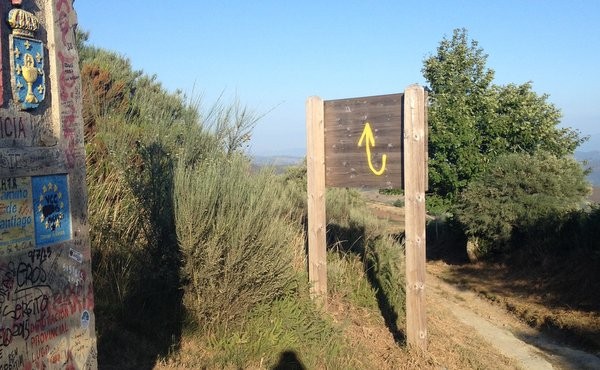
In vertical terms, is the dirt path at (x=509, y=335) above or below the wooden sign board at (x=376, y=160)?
below

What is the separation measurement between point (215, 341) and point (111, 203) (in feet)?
7.20

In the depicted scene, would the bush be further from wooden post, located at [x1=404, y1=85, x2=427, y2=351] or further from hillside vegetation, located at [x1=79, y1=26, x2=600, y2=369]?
wooden post, located at [x1=404, y1=85, x2=427, y2=351]

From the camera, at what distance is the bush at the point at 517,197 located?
14.9 meters

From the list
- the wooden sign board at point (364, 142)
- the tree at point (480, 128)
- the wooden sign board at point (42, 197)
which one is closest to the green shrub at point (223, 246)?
the wooden sign board at point (364, 142)

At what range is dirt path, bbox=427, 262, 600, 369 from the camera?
7.65 meters

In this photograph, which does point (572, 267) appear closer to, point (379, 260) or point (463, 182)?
point (379, 260)

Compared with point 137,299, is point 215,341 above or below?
below

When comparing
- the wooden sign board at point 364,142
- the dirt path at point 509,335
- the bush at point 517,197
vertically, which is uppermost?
the wooden sign board at point 364,142

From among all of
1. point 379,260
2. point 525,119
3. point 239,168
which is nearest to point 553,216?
point 379,260

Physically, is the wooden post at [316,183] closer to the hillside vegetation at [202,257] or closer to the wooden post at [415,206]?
the hillside vegetation at [202,257]

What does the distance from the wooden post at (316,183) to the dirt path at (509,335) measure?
Answer: 281 centimetres

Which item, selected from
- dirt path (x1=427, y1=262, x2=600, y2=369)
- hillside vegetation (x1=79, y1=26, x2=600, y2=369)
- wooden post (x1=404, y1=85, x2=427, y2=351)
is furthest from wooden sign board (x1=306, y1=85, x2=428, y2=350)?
dirt path (x1=427, y1=262, x2=600, y2=369)

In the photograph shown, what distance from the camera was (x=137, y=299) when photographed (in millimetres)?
5797

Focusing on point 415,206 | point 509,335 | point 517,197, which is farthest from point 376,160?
point 517,197
